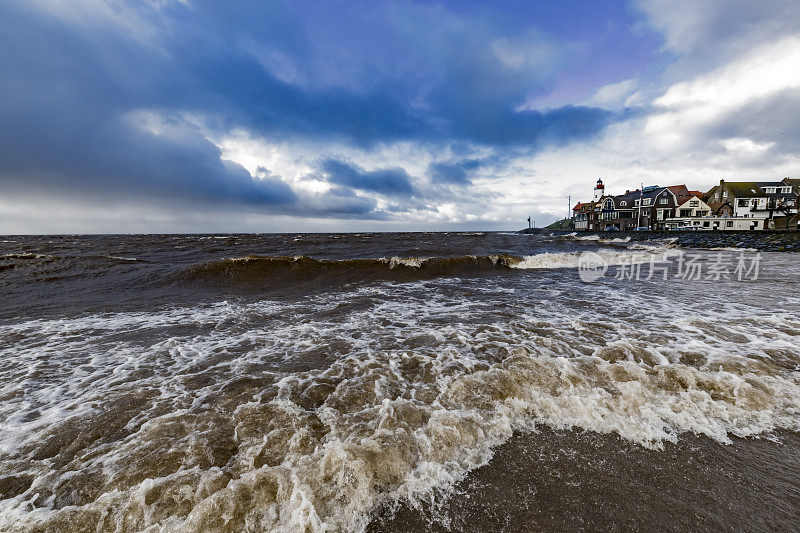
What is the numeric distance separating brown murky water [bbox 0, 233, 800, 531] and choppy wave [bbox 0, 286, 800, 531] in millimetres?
25

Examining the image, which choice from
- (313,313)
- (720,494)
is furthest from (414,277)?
(720,494)

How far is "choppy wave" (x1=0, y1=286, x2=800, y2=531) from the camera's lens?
2.65 metres

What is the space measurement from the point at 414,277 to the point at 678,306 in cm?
1077

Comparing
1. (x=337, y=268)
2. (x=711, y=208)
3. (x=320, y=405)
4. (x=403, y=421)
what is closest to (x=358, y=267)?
(x=337, y=268)

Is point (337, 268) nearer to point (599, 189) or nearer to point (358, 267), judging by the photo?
point (358, 267)

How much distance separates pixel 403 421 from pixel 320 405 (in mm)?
1225

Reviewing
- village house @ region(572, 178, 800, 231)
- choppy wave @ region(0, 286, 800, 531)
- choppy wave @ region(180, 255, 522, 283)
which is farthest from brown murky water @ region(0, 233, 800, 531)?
village house @ region(572, 178, 800, 231)

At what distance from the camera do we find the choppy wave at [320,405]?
2.65 m

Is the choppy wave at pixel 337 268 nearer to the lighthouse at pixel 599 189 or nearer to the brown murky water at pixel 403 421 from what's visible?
the brown murky water at pixel 403 421

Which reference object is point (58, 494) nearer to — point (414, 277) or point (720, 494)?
point (720, 494)

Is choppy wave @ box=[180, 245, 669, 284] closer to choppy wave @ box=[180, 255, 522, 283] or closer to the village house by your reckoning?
choppy wave @ box=[180, 255, 522, 283]

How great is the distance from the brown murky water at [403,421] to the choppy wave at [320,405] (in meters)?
0.03

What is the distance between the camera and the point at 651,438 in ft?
11.0

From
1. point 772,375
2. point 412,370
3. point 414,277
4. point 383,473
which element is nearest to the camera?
point 383,473
